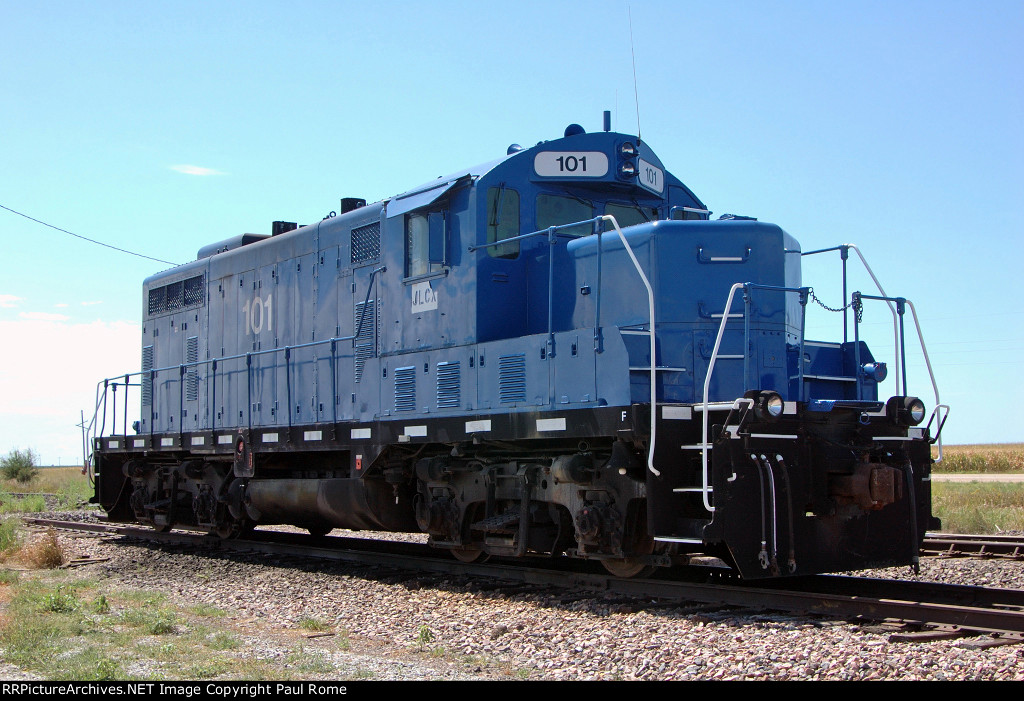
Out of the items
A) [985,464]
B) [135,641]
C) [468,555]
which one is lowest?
[985,464]

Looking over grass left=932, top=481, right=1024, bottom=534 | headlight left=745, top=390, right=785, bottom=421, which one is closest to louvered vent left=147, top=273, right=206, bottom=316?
headlight left=745, top=390, right=785, bottom=421

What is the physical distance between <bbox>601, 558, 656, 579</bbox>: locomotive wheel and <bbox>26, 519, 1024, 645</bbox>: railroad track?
0.33 feet

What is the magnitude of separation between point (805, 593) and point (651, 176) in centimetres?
438

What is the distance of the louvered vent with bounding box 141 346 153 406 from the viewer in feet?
50.9

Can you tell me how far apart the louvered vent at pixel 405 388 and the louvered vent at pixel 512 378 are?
1.48 m

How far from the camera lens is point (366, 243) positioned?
35.9 feet

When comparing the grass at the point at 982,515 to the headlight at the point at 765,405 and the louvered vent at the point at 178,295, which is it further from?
the louvered vent at the point at 178,295

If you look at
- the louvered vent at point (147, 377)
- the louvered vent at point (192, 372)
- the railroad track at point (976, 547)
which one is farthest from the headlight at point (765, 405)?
the louvered vent at point (147, 377)

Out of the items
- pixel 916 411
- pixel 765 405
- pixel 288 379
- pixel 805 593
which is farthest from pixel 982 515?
pixel 288 379

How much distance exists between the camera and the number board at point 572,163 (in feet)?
30.3

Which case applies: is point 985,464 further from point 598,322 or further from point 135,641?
point 135,641

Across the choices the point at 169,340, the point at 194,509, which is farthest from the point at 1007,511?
the point at 169,340

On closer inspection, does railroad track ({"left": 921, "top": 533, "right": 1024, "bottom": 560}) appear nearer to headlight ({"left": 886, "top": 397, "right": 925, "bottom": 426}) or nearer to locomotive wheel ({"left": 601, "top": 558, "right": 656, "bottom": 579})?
headlight ({"left": 886, "top": 397, "right": 925, "bottom": 426})
